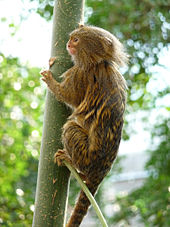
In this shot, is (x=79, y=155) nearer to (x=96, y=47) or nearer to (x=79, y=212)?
(x=79, y=212)

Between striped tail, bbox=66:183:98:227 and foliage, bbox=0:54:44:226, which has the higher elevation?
foliage, bbox=0:54:44:226

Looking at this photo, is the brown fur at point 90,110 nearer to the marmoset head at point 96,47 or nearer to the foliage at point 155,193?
the marmoset head at point 96,47

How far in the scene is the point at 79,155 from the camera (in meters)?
2.45

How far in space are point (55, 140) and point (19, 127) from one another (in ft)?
11.4

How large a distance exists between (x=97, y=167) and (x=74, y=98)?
545mm

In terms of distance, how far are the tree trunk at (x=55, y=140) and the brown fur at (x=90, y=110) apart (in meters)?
0.10

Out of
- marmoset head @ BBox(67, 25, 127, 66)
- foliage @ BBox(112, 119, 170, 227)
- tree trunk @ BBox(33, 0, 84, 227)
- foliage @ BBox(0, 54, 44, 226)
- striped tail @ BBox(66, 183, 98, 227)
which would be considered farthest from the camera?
foliage @ BBox(0, 54, 44, 226)

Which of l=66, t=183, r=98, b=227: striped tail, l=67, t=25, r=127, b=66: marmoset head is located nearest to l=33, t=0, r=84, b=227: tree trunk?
l=66, t=183, r=98, b=227: striped tail

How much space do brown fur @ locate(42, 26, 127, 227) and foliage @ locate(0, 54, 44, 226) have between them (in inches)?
75.2

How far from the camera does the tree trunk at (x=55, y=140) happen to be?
6.41 feet

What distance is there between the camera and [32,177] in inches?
205

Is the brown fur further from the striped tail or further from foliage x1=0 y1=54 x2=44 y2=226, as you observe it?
foliage x1=0 y1=54 x2=44 y2=226

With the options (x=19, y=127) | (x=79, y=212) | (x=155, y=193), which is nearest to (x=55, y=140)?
(x=79, y=212)

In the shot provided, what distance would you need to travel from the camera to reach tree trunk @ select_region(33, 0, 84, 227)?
195 centimetres
